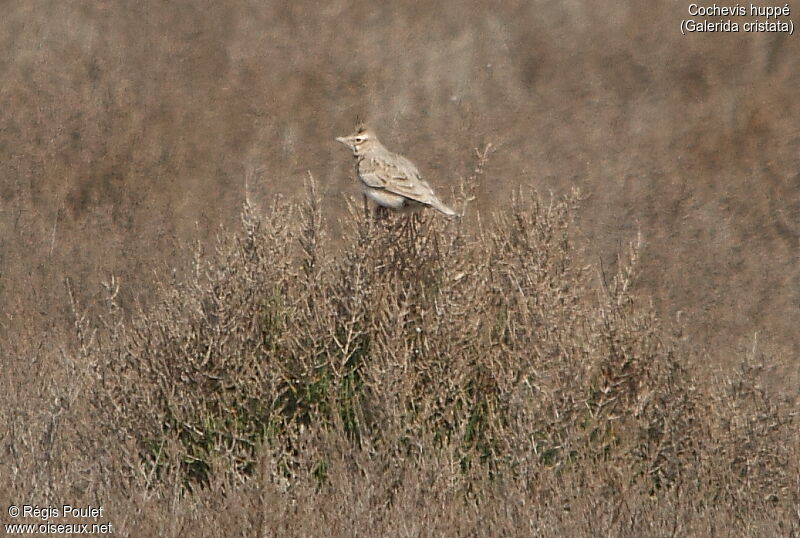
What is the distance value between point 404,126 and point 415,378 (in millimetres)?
6194

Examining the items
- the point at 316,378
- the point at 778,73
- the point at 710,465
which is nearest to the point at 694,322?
the point at 778,73

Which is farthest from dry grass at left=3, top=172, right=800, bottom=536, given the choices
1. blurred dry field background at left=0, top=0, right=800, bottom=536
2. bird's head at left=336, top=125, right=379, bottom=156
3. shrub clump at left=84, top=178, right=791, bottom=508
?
blurred dry field background at left=0, top=0, right=800, bottom=536

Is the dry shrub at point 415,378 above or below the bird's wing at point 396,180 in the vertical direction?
below


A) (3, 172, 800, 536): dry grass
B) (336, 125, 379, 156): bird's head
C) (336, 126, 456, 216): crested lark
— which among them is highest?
(336, 125, 379, 156): bird's head

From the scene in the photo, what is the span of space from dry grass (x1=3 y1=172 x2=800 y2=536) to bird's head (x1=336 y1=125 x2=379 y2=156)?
1.17 ft

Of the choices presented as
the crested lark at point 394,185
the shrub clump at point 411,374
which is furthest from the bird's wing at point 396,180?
the shrub clump at point 411,374

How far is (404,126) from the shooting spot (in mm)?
12453

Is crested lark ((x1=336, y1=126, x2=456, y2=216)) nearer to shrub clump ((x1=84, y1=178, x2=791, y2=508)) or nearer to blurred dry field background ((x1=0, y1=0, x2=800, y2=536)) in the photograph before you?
shrub clump ((x1=84, y1=178, x2=791, y2=508))

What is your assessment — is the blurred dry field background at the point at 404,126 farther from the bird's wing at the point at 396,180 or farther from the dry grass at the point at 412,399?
the bird's wing at the point at 396,180

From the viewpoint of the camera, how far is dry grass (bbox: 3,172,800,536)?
20.3ft

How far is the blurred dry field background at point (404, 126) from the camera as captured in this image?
1130cm

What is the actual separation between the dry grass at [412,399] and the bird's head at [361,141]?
1.17ft

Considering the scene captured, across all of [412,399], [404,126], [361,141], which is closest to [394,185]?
[361,141]

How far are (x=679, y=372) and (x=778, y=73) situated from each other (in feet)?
19.3
